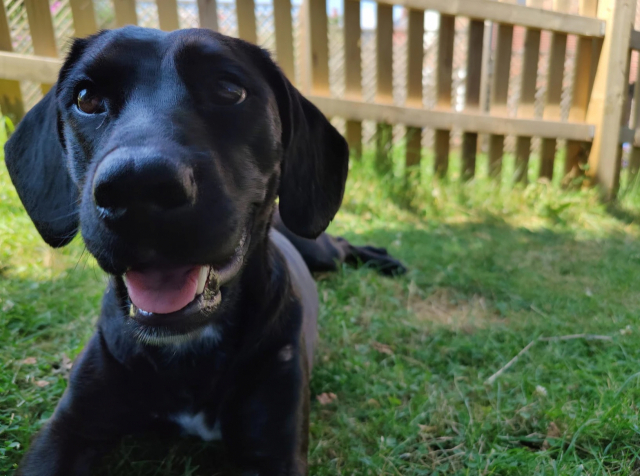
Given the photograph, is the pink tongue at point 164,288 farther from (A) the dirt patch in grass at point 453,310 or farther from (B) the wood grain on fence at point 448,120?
(B) the wood grain on fence at point 448,120

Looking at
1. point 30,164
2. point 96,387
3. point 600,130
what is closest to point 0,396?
point 96,387

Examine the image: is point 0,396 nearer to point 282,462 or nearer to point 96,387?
point 96,387

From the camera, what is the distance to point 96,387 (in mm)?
1707

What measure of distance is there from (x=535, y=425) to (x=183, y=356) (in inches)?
50.6

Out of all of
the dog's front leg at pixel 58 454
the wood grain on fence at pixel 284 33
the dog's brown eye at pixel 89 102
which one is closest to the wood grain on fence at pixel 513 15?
the wood grain on fence at pixel 284 33

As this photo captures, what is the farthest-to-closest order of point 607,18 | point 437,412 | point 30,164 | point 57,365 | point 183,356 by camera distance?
point 607,18
point 57,365
point 437,412
point 30,164
point 183,356

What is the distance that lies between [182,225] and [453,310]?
2331 millimetres

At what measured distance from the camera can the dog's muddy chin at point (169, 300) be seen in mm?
1468

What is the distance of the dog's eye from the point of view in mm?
1610

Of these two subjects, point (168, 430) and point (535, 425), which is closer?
point (168, 430)

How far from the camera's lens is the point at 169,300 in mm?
1483

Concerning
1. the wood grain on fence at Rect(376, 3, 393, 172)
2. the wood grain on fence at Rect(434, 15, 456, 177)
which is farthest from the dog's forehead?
the wood grain on fence at Rect(434, 15, 456, 177)

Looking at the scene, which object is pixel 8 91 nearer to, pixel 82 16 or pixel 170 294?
pixel 82 16

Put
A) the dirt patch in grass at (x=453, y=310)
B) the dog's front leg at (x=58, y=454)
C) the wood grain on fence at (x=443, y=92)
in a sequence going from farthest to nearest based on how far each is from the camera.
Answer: the wood grain on fence at (x=443, y=92) < the dirt patch in grass at (x=453, y=310) < the dog's front leg at (x=58, y=454)
